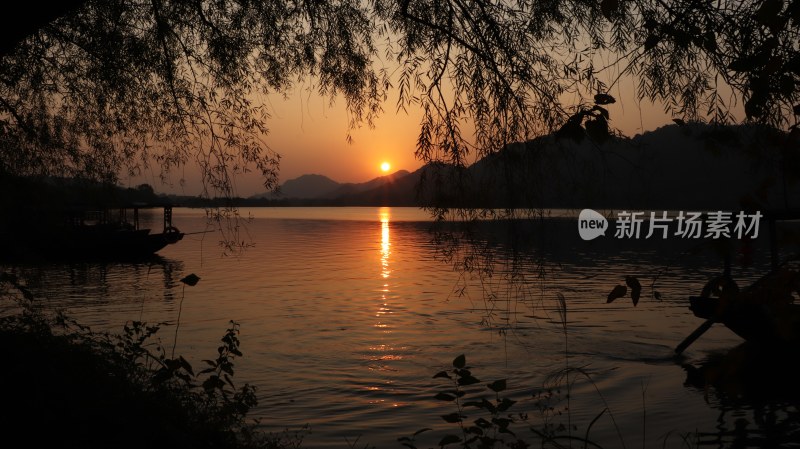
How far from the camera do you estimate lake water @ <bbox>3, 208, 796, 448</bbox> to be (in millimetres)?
12188

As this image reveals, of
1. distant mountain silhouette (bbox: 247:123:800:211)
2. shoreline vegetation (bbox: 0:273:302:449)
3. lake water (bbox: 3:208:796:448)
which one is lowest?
lake water (bbox: 3:208:796:448)

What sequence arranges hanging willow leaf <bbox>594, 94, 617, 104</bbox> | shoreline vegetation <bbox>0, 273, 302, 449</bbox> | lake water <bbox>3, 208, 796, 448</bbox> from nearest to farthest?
hanging willow leaf <bbox>594, 94, 617, 104</bbox>
shoreline vegetation <bbox>0, 273, 302, 449</bbox>
lake water <bbox>3, 208, 796, 448</bbox>

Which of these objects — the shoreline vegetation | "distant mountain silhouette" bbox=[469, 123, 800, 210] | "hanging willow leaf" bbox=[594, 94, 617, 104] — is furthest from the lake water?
the shoreline vegetation

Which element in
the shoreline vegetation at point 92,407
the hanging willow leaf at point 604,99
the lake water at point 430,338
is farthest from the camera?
the lake water at point 430,338

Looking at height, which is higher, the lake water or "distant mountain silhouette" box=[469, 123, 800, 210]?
"distant mountain silhouette" box=[469, 123, 800, 210]

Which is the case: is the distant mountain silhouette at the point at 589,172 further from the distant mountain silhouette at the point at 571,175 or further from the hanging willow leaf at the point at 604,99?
the hanging willow leaf at the point at 604,99

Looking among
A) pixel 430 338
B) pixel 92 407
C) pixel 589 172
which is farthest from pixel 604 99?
pixel 430 338

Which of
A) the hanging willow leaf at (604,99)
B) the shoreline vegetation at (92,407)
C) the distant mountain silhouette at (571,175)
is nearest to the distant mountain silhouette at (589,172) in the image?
the distant mountain silhouette at (571,175)

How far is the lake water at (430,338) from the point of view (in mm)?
12188

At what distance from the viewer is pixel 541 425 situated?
12.1 meters

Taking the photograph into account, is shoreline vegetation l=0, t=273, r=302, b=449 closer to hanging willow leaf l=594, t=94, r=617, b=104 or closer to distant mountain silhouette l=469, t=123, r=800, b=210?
distant mountain silhouette l=469, t=123, r=800, b=210

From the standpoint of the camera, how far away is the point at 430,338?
22016 millimetres

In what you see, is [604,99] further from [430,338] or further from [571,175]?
[430,338]

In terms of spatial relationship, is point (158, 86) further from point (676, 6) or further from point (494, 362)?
point (494, 362)
